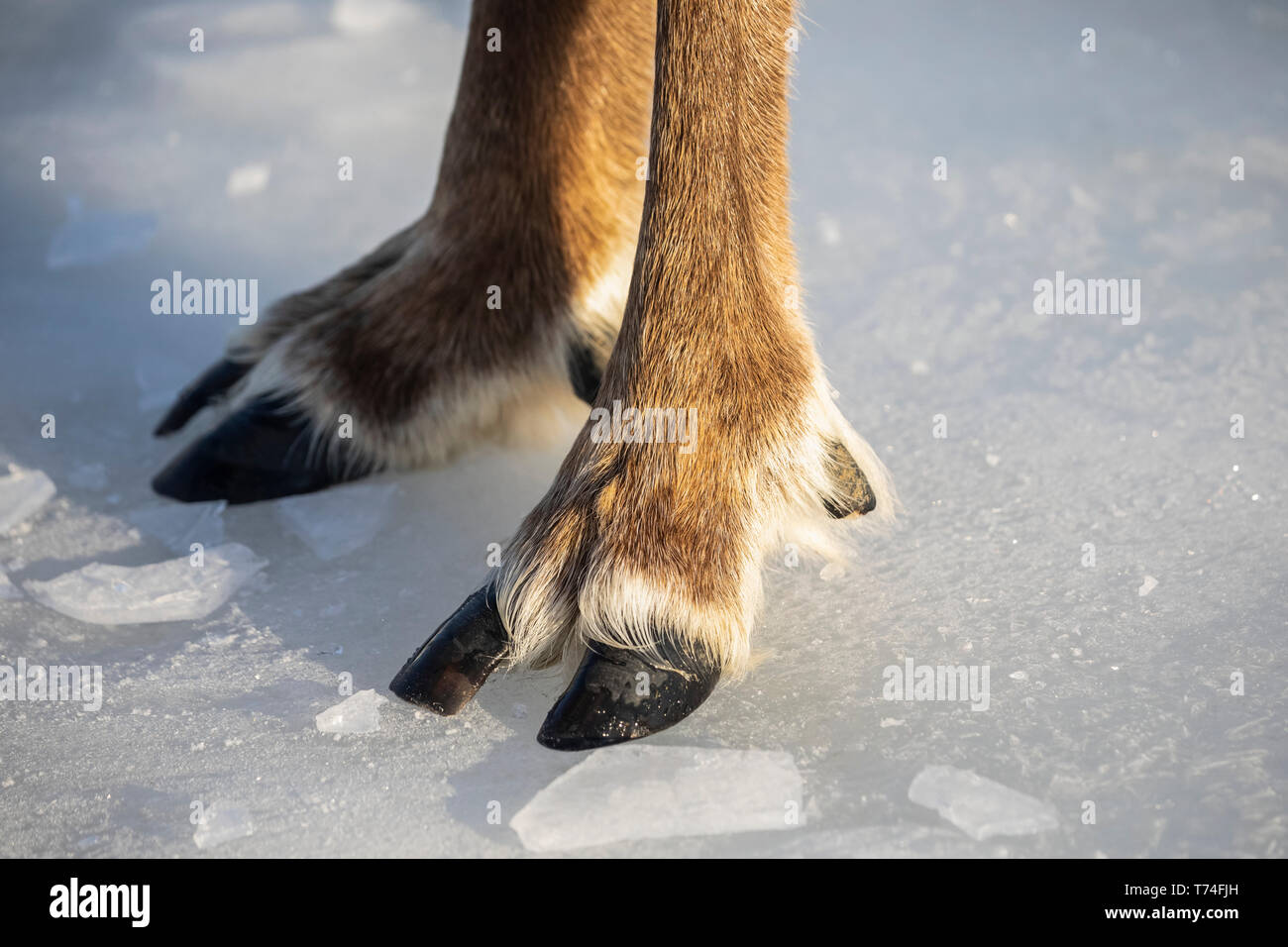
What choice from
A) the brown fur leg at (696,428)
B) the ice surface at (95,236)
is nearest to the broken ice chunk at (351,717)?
the brown fur leg at (696,428)

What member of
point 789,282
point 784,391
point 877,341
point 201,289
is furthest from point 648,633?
point 201,289

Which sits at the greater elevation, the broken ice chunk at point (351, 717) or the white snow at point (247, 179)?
the white snow at point (247, 179)

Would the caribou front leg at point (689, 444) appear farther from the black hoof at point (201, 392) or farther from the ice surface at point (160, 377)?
the ice surface at point (160, 377)

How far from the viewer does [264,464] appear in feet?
5.21

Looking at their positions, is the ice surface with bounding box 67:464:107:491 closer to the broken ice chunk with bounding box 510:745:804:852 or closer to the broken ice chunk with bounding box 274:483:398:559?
the broken ice chunk with bounding box 274:483:398:559

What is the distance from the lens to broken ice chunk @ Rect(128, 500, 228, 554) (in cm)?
153

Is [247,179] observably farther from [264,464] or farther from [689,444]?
[689,444]

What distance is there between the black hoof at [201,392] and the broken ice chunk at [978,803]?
1095 millimetres

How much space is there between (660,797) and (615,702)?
0.10m

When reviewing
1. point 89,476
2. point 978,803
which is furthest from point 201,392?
point 978,803

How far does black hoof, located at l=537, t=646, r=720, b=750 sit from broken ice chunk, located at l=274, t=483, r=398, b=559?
1.53 feet

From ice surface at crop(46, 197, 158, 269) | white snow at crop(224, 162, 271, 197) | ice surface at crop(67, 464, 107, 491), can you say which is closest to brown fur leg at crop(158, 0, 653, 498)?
ice surface at crop(67, 464, 107, 491)

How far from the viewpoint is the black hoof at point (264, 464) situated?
158 centimetres
